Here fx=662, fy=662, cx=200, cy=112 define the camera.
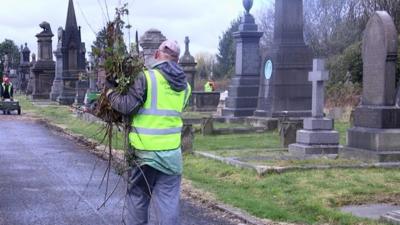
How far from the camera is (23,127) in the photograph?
950 inches

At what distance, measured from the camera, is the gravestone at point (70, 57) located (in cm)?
4169

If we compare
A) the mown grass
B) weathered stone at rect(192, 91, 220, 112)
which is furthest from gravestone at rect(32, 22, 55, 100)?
the mown grass

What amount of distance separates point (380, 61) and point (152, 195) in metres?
8.06

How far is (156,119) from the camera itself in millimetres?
5551

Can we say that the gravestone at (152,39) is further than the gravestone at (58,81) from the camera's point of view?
No

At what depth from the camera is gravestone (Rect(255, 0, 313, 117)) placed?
2058cm

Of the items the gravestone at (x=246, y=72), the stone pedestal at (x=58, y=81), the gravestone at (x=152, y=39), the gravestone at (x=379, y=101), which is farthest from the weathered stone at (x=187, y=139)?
the stone pedestal at (x=58, y=81)

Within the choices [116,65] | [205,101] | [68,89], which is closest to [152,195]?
[116,65]

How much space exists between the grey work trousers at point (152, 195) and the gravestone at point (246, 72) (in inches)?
738

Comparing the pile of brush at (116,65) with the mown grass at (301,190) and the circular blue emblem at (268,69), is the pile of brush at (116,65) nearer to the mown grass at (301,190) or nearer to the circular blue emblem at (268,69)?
the mown grass at (301,190)

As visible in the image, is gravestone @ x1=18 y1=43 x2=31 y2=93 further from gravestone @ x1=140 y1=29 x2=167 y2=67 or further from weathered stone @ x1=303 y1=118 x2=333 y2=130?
weathered stone @ x1=303 y1=118 x2=333 y2=130

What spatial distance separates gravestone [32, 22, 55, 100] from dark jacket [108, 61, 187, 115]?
43.7 metres

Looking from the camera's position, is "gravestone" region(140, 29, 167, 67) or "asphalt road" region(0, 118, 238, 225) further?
"gravestone" region(140, 29, 167, 67)

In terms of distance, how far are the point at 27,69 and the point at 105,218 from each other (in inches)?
2504
